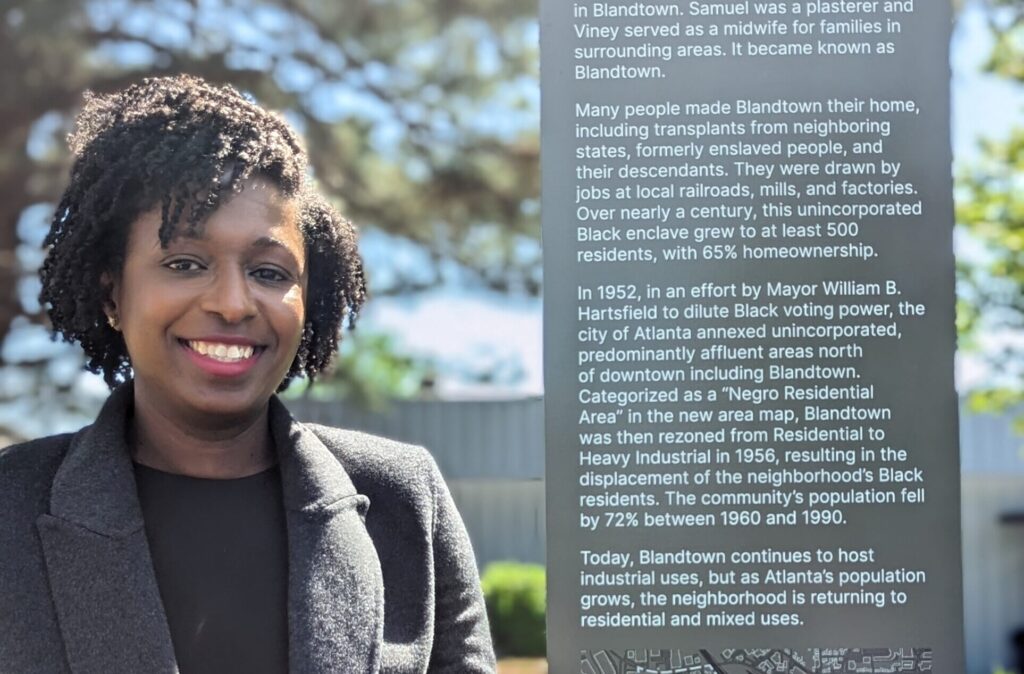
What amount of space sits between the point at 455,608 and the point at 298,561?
320 millimetres

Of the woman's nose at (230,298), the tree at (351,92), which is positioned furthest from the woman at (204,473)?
the tree at (351,92)

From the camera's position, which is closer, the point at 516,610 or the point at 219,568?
the point at 219,568

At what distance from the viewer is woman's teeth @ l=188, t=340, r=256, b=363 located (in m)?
2.24

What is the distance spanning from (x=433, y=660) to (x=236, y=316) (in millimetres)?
715

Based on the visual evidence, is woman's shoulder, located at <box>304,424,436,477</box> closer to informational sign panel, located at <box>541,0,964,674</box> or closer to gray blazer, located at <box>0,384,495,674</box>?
gray blazer, located at <box>0,384,495,674</box>

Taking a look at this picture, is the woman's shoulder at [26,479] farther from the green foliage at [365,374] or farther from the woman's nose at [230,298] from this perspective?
the green foliage at [365,374]

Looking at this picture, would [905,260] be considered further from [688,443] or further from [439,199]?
[439,199]

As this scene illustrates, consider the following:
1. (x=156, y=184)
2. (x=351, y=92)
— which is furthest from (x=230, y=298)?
(x=351, y=92)

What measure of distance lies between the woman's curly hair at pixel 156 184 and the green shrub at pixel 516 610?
12.3 m

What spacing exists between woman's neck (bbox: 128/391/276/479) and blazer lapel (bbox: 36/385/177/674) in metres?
0.10

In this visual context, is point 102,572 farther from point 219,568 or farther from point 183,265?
point 183,265

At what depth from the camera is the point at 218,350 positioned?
224 centimetres

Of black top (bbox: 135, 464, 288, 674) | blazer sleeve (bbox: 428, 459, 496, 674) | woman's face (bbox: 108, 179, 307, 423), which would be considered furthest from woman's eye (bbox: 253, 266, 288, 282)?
blazer sleeve (bbox: 428, 459, 496, 674)

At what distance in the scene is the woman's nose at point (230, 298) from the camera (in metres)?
2.22
